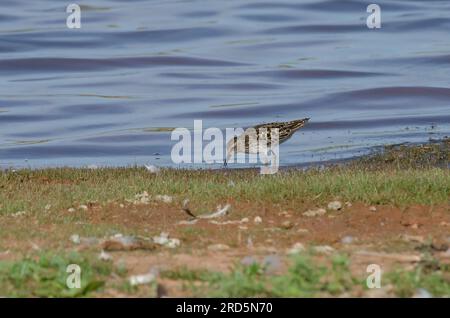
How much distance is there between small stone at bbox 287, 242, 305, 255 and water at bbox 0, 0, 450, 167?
7.35m

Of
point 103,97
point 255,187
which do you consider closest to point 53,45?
point 103,97

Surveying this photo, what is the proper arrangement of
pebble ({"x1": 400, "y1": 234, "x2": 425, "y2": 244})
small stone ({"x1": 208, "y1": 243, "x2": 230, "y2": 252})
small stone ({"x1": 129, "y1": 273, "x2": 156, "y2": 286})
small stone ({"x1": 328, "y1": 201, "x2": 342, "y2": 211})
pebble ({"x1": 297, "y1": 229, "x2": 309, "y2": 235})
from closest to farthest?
small stone ({"x1": 129, "y1": 273, "x2": 156, "y2": 286}) < small stone ({"x1": 208, "y1": 243, "x2": 230, "y2": 252}) < pebble ({"x1": 400, "y1": 234, "x2": 425, "y2": 244}) < pebble ({"x1": 297, "y1": 229, "x2": 309, "y2": 235}) < small stone ({"x1": 328, "y1": 201, "x2": 342, "y2": 211})

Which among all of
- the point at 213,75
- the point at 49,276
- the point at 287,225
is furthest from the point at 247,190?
the point at 213,75

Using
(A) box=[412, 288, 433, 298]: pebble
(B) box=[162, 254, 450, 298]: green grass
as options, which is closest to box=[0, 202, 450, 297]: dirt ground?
(B) box=[162, 254, 450, 298]: green grass

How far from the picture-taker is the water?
16625 millimetres

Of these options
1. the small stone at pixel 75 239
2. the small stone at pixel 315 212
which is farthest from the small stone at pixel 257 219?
the small stone at pixel 75 239

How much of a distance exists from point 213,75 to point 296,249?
1594 centimetres

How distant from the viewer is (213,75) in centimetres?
2253

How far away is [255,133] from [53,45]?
48.9 feet

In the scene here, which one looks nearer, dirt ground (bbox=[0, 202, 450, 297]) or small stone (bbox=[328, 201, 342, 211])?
dirt ground (bbox=[0, 202, 450, 297])

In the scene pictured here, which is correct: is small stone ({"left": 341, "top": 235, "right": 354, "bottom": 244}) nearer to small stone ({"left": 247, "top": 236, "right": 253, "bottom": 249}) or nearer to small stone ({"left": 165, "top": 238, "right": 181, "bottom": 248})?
small stone ({"left": 247, "top": 236, "right": 253, "bottom": 249})

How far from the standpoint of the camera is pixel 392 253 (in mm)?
6680

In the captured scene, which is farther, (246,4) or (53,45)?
(246,4)

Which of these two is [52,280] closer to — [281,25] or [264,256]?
[264,256]
